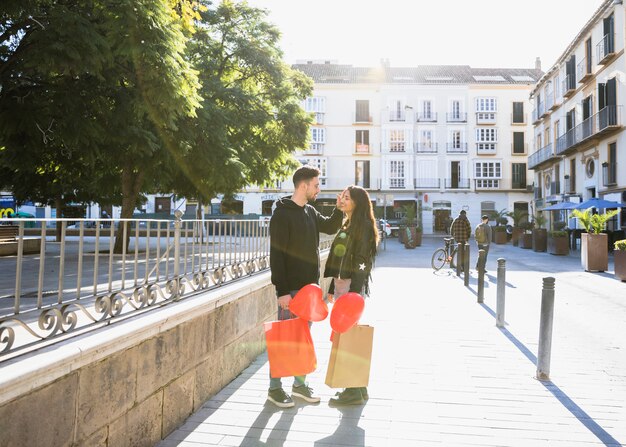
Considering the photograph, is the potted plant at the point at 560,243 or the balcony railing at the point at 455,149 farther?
the balcony railing at the point at 455,149

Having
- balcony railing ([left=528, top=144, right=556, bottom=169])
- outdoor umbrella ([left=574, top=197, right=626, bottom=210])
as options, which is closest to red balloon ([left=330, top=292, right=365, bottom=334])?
outdoor umbrella ([left=574, top=197, right=626, bottom=210])

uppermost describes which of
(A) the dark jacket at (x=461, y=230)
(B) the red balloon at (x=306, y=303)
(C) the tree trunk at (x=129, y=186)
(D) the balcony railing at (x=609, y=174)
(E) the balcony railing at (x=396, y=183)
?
(E) the balcony railing at (x=396, y=183)

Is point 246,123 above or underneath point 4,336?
above

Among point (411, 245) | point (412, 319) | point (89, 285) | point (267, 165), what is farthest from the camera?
point (411, 245)

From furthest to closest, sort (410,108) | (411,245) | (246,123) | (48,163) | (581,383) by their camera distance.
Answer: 1. (410,108)
2. (411,245)
3. (246,123)
4. (48,163)
5. (581,383)

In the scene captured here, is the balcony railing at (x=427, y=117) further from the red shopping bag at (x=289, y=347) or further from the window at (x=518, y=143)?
the red shopping bag at (x=289, y=347)

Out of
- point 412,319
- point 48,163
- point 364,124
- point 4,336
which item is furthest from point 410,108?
point 4,336

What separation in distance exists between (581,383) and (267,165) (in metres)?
15.0

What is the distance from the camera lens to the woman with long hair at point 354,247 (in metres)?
4.23

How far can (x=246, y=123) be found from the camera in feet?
55.3

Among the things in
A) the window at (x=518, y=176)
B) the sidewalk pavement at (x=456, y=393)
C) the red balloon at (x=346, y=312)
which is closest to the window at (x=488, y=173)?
the window at (x=518, y=176)

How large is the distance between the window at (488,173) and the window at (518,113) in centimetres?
421

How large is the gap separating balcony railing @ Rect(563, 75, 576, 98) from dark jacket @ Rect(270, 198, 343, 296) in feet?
99.7

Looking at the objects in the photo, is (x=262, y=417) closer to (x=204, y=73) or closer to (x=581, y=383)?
(x=581, y=383)
